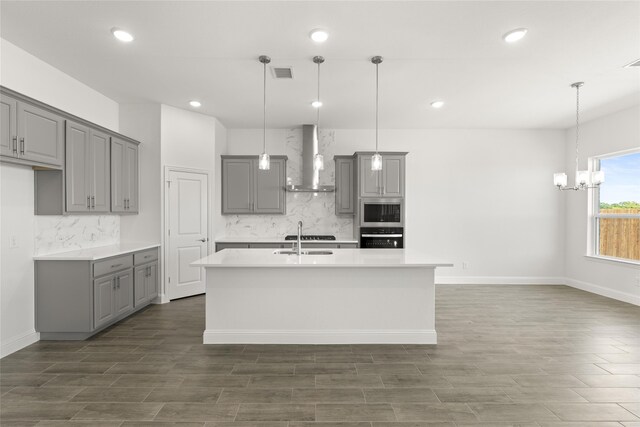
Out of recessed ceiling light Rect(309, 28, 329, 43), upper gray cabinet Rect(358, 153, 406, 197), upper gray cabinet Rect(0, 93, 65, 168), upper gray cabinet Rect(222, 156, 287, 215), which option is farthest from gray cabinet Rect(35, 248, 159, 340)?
upper gray cabinet Rect(358, 153, 406, 197)

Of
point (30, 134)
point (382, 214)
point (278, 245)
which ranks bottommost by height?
point (278, 245)

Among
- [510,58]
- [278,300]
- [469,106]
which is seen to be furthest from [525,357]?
[469,106]

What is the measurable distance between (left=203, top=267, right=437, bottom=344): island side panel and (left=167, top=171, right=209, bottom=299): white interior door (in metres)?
2.00

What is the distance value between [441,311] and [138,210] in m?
4.49

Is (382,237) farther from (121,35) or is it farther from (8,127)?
(8,127)

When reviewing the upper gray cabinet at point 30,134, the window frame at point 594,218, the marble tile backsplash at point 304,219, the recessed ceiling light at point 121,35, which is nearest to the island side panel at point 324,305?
the upper gray cabinet at point 30,134

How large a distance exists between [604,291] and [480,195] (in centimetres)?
240

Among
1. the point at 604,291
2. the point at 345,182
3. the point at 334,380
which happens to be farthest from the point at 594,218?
the point at 334,380

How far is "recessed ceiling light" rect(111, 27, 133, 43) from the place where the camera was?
3.00m

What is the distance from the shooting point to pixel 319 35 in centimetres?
304

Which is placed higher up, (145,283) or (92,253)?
(92,253)

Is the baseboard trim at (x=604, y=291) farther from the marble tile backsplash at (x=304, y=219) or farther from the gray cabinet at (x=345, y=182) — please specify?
the gray cabinet at (x=345, y=182)

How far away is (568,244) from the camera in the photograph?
6449mm

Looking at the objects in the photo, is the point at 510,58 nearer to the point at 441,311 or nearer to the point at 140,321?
the point at 441,311
